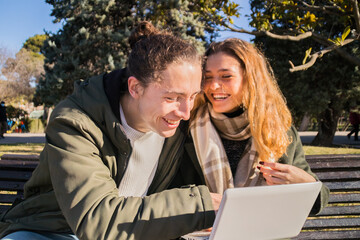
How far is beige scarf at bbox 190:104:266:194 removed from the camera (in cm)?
215

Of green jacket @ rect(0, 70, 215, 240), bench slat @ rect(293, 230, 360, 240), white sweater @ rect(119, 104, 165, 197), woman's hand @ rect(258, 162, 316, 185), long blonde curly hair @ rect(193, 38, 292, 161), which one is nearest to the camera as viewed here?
A: green jacket @ rect(0, 70, 215, 240)

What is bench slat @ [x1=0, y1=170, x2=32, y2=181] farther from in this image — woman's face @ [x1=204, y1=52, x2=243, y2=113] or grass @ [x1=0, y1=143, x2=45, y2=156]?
grass @ [x1=0, y1=143, x2=45, y2=156]

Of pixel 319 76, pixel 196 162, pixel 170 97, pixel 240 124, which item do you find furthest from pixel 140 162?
pixel 319 76

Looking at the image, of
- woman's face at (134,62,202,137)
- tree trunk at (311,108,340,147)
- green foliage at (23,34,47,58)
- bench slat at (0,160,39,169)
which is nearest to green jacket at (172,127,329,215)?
woman's face at (134,62,202,137)

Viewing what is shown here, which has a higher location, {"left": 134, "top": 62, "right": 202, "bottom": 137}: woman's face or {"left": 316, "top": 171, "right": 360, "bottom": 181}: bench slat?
{"left": 134, "top": 62, "right": 202, "bottom": 137}: woman's face

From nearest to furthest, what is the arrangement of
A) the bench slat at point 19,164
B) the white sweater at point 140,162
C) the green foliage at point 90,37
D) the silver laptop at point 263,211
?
the silver laptop at point 263,211
the white sweater at point 140,162
the bench slat at point 19,164
the green foliage at point 90,37

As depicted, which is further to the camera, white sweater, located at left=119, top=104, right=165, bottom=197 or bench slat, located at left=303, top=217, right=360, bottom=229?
bench slat, located at left=303, top=217, right=360, bottom=229

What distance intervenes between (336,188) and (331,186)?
38 mm

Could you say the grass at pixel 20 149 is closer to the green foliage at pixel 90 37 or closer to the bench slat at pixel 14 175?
the green foliage at pixel 90 37

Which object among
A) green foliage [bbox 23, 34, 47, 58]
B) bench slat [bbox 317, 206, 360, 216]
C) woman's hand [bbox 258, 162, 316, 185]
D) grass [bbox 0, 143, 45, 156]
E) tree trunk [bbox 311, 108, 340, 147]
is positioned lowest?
green foliage [bbox 23, 34, 47, 58]

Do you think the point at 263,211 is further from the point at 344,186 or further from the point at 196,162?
the point at 344,186

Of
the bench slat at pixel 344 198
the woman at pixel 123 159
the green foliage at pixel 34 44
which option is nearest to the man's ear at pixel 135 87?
the woman at pixel 123 159

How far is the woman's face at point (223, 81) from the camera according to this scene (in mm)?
2182

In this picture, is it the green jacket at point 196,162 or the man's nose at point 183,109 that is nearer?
the man's nose at point 183,109
